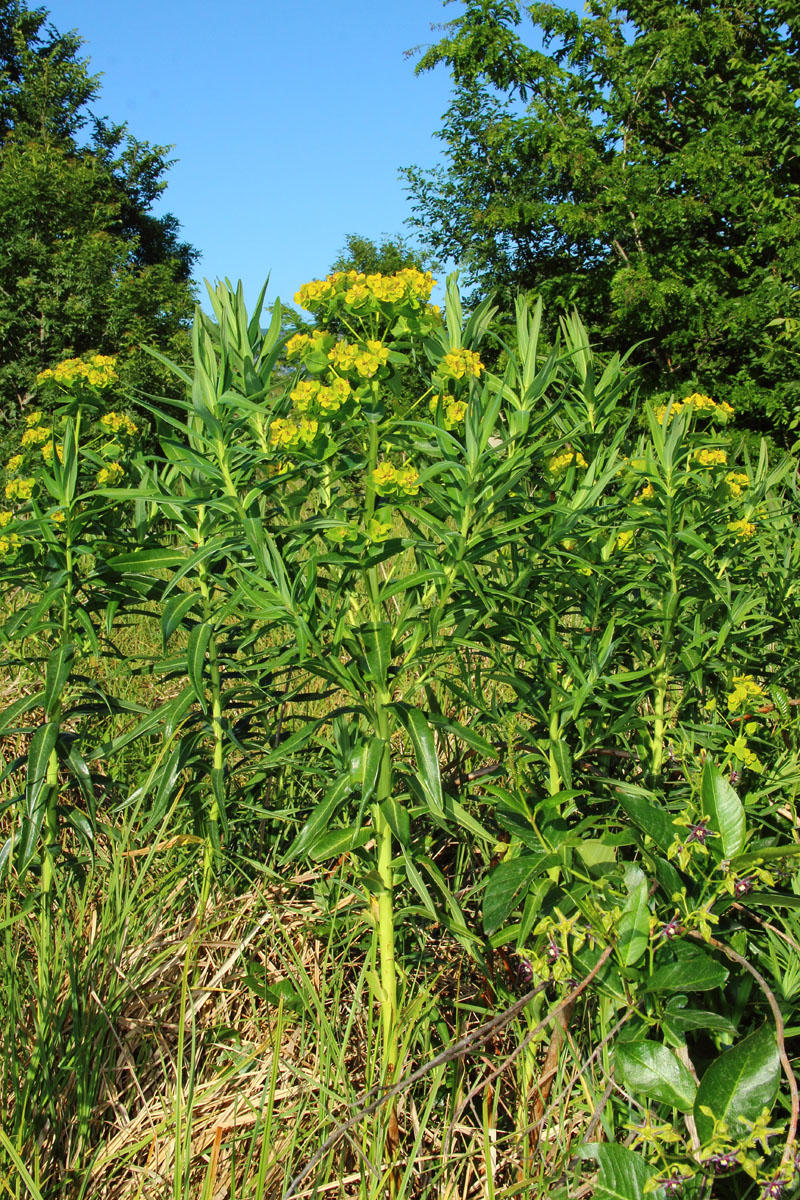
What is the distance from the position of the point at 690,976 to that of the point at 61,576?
4.10 feet

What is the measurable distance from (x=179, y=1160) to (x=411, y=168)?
15.4m

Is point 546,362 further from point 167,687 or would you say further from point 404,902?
point 167,687

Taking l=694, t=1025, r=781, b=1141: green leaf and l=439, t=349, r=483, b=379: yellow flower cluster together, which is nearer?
l=694, t=1025, r=781, b=1141: green leaf

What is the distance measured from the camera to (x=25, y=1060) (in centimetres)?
152

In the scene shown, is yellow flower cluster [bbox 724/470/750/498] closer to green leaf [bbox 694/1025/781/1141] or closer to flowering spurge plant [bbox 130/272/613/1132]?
flowering spurge plant [bbox 130/272/613/1132]

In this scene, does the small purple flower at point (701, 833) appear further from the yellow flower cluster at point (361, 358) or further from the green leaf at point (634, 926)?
the yellow flower cluster at point (361, 358)

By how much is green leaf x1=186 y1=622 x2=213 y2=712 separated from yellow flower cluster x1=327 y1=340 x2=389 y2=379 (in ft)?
1.68

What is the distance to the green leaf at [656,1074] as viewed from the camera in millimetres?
1130

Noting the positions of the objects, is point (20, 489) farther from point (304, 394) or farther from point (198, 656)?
point (304, 394)

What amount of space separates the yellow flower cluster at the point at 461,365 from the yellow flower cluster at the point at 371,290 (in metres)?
0.12

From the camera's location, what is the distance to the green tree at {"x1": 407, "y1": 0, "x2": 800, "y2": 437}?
33.2ft

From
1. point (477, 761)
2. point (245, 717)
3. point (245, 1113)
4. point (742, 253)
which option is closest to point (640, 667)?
point (477, 761)

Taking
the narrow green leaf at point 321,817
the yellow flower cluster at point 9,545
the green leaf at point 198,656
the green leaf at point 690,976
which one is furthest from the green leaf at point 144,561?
the green leaf at point 690,976

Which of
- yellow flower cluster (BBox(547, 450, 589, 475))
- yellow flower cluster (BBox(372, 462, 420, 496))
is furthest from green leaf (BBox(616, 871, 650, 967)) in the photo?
yellow flower cluster (BBox(547, 450, 589, 475))
